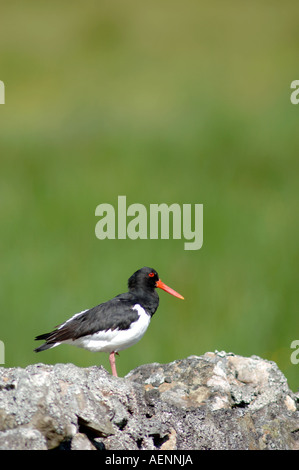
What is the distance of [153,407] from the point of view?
6102 mm

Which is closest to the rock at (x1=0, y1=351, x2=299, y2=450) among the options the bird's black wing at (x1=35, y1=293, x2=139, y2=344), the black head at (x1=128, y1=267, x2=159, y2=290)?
the bird's black wing at (x1=35, y1=293, x2=139, y2=344)

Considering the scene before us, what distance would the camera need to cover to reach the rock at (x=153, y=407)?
5.33 m

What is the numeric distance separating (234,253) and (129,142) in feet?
19.7

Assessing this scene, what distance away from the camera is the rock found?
5328 mm

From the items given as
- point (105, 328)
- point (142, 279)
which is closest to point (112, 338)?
point (105, 328)

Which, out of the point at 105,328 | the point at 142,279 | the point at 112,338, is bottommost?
the point at 112,338

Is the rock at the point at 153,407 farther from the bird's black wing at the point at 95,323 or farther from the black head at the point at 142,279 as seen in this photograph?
the black head at the point at 142,279

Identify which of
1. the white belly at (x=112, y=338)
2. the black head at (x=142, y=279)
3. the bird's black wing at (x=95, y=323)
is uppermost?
the black head at (x=142, y=279)

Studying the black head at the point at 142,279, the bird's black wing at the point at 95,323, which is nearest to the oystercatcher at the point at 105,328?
the bird's black wing at the point at 95,323

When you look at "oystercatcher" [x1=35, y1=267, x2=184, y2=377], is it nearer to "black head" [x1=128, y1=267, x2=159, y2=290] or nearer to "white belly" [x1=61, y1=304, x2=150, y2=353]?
"white belly" [x1=61, y1=304, x2=150, y2=353]

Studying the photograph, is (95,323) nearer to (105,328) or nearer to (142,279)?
(105,328)

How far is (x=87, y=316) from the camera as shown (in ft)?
27.4

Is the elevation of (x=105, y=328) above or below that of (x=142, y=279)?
below
